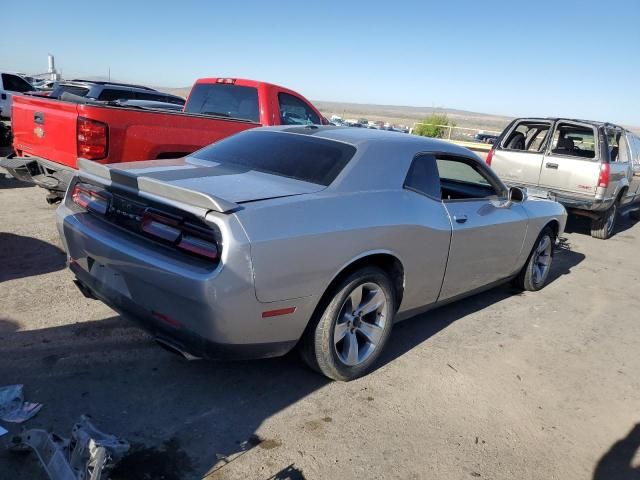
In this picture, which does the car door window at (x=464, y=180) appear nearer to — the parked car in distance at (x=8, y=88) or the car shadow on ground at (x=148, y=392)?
the car shadow on ground at (x=148, y=392)

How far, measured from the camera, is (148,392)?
10.1 ft

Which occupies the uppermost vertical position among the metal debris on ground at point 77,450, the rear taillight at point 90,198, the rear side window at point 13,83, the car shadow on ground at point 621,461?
the rear taillight at point 90,198

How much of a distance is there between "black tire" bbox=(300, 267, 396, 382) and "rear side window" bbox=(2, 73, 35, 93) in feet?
57.4

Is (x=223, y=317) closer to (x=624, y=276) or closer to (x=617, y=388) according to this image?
(x=617, y=388)

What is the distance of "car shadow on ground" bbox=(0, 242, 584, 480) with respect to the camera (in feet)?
8.38

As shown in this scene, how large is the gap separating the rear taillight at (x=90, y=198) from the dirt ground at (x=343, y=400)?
0.93 meters

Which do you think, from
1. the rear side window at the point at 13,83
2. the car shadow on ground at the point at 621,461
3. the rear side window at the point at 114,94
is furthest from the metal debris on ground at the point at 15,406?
the rear side window at the point at 13,83

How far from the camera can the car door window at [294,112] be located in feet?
23.9

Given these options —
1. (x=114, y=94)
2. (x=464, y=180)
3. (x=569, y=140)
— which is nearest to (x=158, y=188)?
(x=464, y=180)

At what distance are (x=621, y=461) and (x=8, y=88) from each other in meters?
19.1

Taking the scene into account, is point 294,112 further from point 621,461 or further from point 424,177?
point 621,461

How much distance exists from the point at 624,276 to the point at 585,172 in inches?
88.8

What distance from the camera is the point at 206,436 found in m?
2.73

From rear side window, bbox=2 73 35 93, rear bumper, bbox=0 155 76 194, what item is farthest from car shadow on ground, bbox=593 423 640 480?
rear side window, bbox=2 73 35 93
